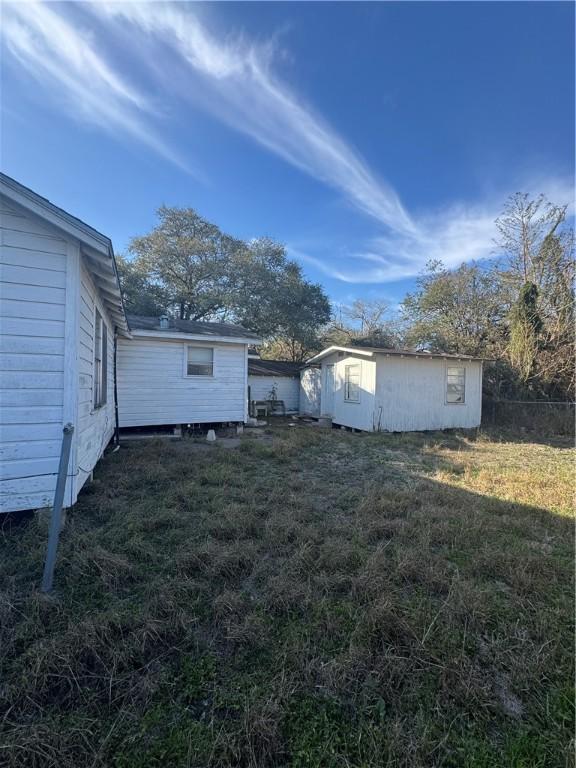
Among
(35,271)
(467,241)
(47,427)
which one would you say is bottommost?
(47,427)

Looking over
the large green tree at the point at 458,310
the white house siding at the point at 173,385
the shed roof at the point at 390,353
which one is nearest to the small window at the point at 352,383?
the shed roof at the point at 390,353

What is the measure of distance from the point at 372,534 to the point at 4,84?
795cm

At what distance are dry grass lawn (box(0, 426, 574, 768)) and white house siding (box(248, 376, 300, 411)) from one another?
11.7 meters

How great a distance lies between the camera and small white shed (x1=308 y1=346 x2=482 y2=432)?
34.3 ft

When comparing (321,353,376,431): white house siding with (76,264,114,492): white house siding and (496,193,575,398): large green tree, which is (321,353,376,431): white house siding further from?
(76,264,114,492): white house siding

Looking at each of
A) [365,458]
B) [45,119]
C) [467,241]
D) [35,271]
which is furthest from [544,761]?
[467,241]

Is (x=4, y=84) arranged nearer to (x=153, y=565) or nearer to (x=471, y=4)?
(x=153, y=565)

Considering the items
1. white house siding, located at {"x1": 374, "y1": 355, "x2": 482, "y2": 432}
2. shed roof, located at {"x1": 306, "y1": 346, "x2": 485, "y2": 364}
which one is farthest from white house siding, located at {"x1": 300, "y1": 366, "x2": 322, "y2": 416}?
white house siding, located at {"x1": 374, "y1": 355, "x2": 482, "y2": 432}

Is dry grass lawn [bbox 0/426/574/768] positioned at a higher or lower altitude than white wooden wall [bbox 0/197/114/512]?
lower

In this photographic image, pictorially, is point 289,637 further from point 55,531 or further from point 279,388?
point 279,388

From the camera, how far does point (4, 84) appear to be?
5.02 meters

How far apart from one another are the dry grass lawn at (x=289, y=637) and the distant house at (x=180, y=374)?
4.81m

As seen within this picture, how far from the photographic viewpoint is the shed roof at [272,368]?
51.8 feet

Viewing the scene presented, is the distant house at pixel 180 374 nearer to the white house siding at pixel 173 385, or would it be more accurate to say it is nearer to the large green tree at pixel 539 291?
the white house siding at pixel 173 385
